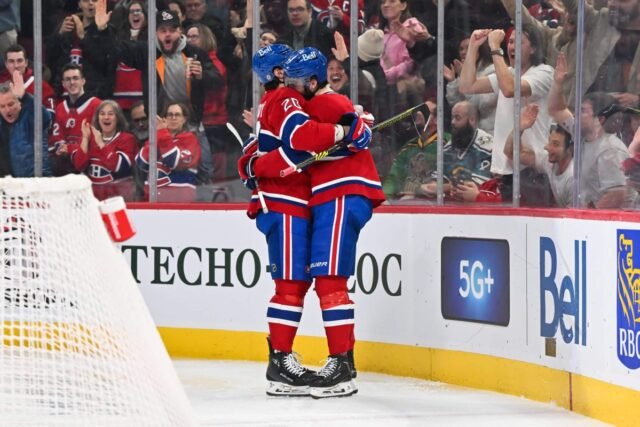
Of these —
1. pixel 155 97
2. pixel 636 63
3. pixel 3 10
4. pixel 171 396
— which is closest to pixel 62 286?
pixel 171 396

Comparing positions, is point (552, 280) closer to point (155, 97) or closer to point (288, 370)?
point (288, 370)

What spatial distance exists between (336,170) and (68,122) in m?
2.36

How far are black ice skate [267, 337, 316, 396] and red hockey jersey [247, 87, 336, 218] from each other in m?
0.57

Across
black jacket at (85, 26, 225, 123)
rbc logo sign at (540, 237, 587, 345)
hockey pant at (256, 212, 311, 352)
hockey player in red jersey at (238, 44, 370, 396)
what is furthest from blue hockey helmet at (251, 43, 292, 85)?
black jacket at (85, 26, 225, 123)

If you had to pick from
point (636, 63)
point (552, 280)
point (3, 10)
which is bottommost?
point (552, 280)

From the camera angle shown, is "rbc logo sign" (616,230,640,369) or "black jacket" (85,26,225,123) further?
"black jacket" (85,26,225,123)

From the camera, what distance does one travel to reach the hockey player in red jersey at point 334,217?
543 cm

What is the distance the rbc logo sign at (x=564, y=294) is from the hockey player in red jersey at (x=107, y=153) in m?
2.71

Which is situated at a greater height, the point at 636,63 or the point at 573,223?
the point at 636,63

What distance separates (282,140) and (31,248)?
1909 millimetres

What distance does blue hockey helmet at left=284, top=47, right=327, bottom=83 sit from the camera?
5422 millimetres

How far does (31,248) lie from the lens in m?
3.67

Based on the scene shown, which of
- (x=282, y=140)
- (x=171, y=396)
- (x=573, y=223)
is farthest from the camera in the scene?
(x=282, y=140)

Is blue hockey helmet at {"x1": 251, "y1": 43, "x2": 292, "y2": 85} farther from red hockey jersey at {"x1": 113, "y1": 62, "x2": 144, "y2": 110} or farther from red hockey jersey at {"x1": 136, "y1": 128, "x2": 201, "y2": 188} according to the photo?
red hockey jersey at {"x1": 113, "y1": 62, "x2": 144, "y2": 110}
